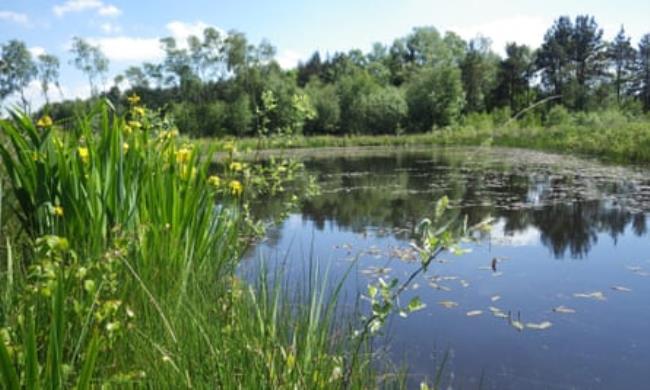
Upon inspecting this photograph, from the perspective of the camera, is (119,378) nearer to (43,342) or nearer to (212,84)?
(43,342)

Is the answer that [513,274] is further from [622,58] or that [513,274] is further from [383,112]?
[622,58]

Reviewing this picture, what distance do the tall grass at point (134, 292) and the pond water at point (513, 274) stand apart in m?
0.45

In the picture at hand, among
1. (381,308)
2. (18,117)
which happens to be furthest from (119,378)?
(18,117)

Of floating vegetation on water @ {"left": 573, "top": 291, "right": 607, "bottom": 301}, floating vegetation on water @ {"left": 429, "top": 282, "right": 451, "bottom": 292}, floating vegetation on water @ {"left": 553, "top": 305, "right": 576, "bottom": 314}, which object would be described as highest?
floating vegetation on water @ {"left": 429, "top": 282, "right": 451, "bottom": 292}

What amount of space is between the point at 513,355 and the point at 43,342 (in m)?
2.67

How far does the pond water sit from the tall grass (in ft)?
1.48

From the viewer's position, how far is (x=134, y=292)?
1.88m

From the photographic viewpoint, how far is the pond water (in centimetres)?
317

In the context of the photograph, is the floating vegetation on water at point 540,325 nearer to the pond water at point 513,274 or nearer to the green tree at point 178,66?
the pond water at point 513,274

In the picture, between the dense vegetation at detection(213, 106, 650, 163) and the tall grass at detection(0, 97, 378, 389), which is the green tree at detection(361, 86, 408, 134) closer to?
the dense vegetation at detection(213, 106, 650, 163)

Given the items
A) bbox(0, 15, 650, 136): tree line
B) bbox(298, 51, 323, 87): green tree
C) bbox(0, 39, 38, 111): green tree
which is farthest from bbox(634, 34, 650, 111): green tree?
bbox(0, 39, 38, 111): green tree

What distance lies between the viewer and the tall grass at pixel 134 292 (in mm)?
1285

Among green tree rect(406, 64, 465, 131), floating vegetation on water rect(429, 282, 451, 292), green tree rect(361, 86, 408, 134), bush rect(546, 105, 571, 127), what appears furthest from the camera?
green tree rect(361, 86, 408, 134)

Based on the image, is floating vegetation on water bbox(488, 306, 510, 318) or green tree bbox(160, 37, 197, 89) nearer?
floating vegetation on water bbox(488, 306, 510, 318)
